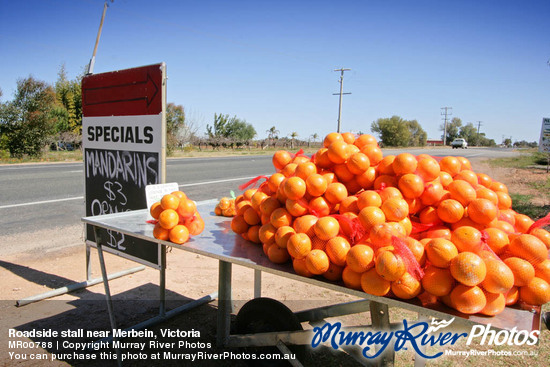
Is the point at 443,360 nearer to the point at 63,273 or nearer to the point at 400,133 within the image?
the point at 63,273

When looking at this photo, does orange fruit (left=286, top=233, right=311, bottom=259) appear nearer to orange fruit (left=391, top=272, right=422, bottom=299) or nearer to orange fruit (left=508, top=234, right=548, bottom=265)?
orange fruit (left=391, top=272, right=422, bottom=299)

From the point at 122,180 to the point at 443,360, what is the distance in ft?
10.8

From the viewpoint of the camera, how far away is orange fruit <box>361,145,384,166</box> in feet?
7.45

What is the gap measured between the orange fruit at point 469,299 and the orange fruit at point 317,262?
1.81 ft

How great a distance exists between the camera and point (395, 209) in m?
1.81

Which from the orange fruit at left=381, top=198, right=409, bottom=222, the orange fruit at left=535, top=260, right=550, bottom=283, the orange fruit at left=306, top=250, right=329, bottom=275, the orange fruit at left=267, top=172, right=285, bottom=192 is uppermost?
the orange fruit at left=267, top=172, right=285, bottom=192

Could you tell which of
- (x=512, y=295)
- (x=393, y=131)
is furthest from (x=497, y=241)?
(x=393, y=131)

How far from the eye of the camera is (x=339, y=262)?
1786 mm

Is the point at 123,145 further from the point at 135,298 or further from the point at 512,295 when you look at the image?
the point at 512,295

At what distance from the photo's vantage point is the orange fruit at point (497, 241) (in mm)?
1711

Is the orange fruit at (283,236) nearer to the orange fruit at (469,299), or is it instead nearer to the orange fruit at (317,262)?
the orange fruit at (317,262)

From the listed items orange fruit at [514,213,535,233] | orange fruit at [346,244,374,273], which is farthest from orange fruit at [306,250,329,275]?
orange fruit at [514,213,535,233]

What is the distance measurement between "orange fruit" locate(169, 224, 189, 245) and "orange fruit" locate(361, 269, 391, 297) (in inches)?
47.5

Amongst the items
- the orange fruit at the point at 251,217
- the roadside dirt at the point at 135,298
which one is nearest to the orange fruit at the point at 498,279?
the orange fruit at the point at 251,217
